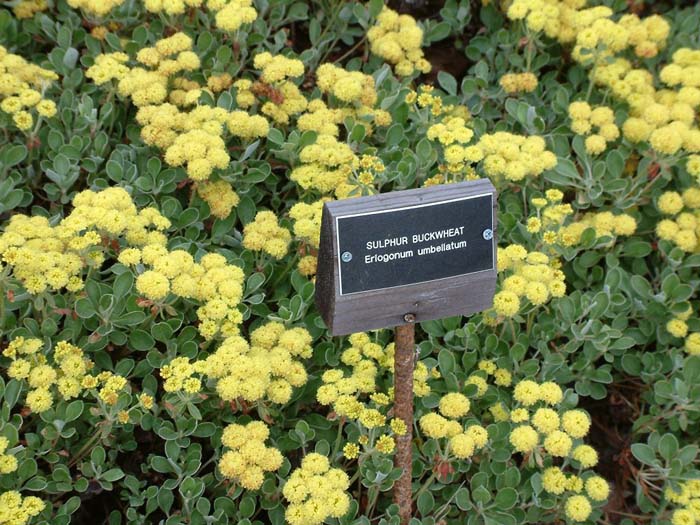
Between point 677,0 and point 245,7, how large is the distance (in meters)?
2.59

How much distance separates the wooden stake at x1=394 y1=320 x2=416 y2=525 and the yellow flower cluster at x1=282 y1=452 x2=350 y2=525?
277 millimetres

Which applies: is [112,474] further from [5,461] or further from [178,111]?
[178,111]

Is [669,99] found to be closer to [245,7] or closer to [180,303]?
[245,7]

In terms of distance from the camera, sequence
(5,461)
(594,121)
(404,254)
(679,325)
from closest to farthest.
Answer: (404,254), (5,461), (679,325), (594,121)

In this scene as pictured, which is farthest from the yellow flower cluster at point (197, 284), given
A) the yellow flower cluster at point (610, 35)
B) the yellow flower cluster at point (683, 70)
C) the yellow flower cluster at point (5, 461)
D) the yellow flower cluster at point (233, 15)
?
the yellow flower cluster at point (683, 70)

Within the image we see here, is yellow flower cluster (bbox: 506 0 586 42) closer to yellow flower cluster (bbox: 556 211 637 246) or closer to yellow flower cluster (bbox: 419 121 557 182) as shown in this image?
yellow flower cluster (bbox: 419 121 557 182)

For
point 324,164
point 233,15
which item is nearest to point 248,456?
point 324,164

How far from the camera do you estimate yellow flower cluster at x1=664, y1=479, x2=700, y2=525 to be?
252cm

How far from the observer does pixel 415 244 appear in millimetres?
2152

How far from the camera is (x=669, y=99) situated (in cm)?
350

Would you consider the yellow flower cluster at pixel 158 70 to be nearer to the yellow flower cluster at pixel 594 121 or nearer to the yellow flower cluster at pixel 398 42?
the yellow flower cluster at pixel 398 42

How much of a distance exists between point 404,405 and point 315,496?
0.40m

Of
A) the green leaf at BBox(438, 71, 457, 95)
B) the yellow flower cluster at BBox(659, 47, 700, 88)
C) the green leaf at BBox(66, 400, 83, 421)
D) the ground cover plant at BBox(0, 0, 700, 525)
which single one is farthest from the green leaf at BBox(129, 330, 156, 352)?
the yellow flower cluster at BBox(659, 47, 700, 88)

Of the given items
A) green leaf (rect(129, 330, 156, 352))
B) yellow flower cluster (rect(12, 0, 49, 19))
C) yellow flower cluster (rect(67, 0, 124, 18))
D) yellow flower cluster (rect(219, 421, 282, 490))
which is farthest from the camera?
yellow flower cluster (rect(12, 0, 49, 19))
